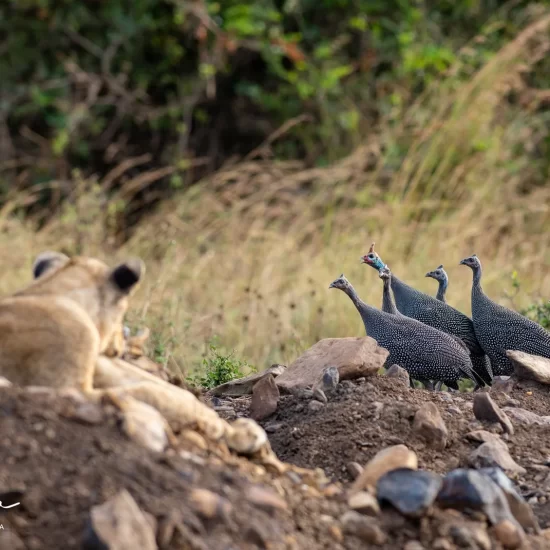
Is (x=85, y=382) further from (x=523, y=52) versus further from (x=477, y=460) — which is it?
(x=523, y=52)

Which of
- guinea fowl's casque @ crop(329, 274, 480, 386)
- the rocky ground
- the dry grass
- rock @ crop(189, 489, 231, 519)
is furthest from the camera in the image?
the dry grass

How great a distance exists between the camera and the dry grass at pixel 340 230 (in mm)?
Answer: 7699

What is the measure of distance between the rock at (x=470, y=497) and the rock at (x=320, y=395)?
4.54ft

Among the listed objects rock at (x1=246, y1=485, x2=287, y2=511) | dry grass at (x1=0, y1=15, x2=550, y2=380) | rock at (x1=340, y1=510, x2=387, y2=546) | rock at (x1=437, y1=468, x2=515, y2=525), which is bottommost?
dry grass at (x1=0, y1=15, x2=550, y2=380)

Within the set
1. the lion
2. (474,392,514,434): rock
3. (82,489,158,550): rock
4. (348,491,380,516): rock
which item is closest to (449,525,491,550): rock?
(348,491,380,516): rock

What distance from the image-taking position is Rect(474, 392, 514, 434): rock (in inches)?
184

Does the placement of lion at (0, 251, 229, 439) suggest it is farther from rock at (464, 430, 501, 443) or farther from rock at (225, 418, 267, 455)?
rock at (464, 430, 501, 443)

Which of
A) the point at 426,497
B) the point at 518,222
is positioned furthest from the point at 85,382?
the point at 518,222

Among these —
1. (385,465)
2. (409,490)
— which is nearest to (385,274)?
(385,465)

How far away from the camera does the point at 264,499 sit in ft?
10.3

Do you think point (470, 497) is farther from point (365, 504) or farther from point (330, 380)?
point (330, 380)

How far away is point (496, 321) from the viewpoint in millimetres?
5887

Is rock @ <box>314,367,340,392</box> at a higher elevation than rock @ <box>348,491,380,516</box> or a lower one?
lower

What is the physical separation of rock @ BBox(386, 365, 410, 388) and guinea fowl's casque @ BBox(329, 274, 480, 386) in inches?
9.8
